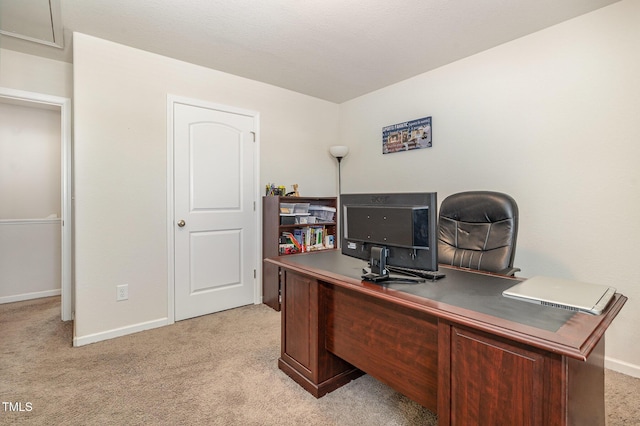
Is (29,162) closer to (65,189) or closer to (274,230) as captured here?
(65,189)

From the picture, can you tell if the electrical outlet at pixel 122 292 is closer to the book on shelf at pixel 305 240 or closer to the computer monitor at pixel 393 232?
the book on shelf at pixel 305 240

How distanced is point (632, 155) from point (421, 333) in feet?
6.25

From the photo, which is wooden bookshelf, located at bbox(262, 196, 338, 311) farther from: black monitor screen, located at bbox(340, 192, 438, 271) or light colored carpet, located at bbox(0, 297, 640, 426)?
black monitor screen, located at bbox(340, 192, 438, 271)

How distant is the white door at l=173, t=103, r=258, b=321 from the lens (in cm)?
292

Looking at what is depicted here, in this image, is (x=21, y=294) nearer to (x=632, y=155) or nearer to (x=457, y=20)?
(x=457, y=20)

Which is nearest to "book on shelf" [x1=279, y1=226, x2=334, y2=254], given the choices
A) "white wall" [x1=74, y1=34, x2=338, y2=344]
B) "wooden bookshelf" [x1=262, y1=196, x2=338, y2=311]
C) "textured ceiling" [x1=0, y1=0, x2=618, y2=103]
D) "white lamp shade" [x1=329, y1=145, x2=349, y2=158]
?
"wooden bookshelf" [x1=262, y1=196, x2=338, y2=311]

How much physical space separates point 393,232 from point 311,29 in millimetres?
1743

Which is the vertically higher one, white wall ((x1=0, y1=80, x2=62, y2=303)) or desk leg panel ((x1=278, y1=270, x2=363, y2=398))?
white wall ((x1=0, y1=80, x2=62, y2=303))

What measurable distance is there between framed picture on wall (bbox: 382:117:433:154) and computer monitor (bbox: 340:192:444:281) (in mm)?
1752

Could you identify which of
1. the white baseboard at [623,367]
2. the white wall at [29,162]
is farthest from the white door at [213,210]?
the white baseboard at [623,367]

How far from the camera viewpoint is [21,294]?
341 cm

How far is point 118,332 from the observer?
8.46ft

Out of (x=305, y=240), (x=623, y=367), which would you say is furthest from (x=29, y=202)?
(x=623, y=367)

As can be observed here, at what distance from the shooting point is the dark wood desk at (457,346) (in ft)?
3.09
